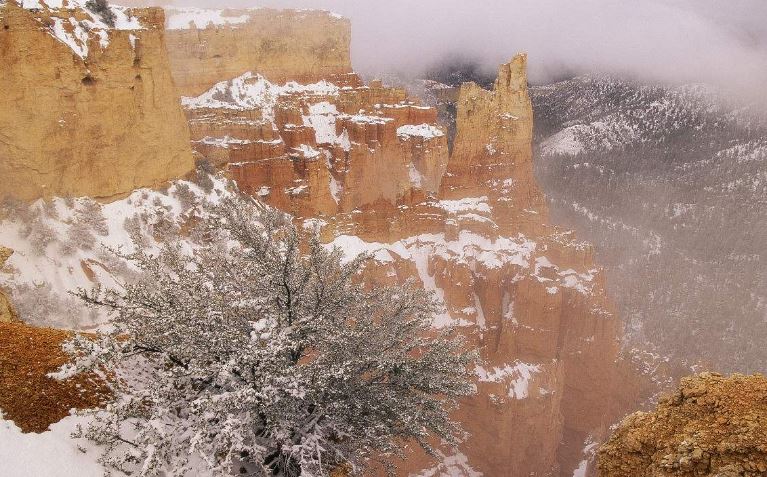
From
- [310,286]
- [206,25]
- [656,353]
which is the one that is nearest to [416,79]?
[206,25]

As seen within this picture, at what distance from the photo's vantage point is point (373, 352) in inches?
344

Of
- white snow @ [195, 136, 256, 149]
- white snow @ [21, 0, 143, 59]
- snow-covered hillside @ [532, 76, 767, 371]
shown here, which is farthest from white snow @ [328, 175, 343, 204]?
snow-covered hillside @ [532, 76, 767, 371]

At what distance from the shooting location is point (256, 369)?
6.47 meters

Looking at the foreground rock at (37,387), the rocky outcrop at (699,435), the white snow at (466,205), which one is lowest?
the white snow at (466,205)

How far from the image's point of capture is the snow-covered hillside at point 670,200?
51344 millimetres

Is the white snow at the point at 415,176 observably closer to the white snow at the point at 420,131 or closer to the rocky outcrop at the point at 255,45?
the white snow at the point at 420,131

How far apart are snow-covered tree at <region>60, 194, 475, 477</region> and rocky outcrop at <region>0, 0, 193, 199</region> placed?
15377 mm

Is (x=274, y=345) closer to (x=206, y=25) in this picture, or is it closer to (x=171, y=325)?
(x=171, y=325)

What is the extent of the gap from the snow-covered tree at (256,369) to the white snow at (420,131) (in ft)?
106

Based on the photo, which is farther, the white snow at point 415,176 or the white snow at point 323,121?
the white snow at point 415,176

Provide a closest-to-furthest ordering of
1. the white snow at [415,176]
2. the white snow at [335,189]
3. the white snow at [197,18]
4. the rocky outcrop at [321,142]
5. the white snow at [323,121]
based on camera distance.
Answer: the rocky outcrop at [321,142]
the white snow at [335,189]
the white snow at [323,121]
the white snow at [197,18]
the white snow at [415,176]

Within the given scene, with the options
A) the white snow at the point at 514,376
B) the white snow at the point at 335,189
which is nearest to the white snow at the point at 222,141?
the white snow at the point at 335,189

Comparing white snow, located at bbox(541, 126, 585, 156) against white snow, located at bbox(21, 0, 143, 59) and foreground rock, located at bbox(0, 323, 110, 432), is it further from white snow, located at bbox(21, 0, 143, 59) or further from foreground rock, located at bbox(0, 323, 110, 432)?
foreground rock, located at bbox(0, 323, 110, 432)

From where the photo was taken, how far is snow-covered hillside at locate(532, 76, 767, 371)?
51344 millimetres
